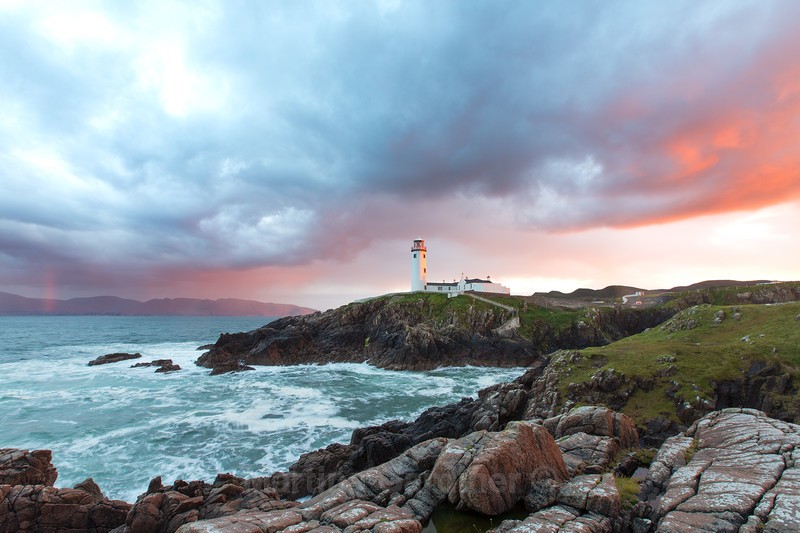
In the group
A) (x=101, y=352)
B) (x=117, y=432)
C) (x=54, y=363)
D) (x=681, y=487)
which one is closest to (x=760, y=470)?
(x=681, y=487)

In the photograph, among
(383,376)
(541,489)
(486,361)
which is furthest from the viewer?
(486,361)

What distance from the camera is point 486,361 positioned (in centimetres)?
6550

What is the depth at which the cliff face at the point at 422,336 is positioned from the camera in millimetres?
66312

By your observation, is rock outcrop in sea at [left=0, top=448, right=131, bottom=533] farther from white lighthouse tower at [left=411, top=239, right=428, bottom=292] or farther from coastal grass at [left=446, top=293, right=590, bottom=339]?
white lighthouse tower at [left=411, top=239, right=428, bottom=292]

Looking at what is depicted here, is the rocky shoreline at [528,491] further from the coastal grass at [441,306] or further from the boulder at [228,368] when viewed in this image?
the coastal grass at [441,306]

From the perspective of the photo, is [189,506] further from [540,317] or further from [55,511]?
[540,317]

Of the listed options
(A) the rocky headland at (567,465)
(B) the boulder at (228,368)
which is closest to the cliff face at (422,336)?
(B) the boulder at (228,368)

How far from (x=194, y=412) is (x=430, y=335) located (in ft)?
132

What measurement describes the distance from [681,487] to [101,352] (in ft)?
370

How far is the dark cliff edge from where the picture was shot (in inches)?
2616

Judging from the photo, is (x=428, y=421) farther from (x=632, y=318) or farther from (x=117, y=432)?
(x=632, y=318)

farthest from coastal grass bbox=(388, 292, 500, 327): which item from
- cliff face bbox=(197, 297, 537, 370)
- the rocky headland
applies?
the rocky headland

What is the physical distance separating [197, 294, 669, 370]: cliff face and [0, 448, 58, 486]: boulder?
42.6 meters

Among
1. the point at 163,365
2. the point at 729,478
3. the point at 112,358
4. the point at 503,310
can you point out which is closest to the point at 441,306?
the point at 503,310
